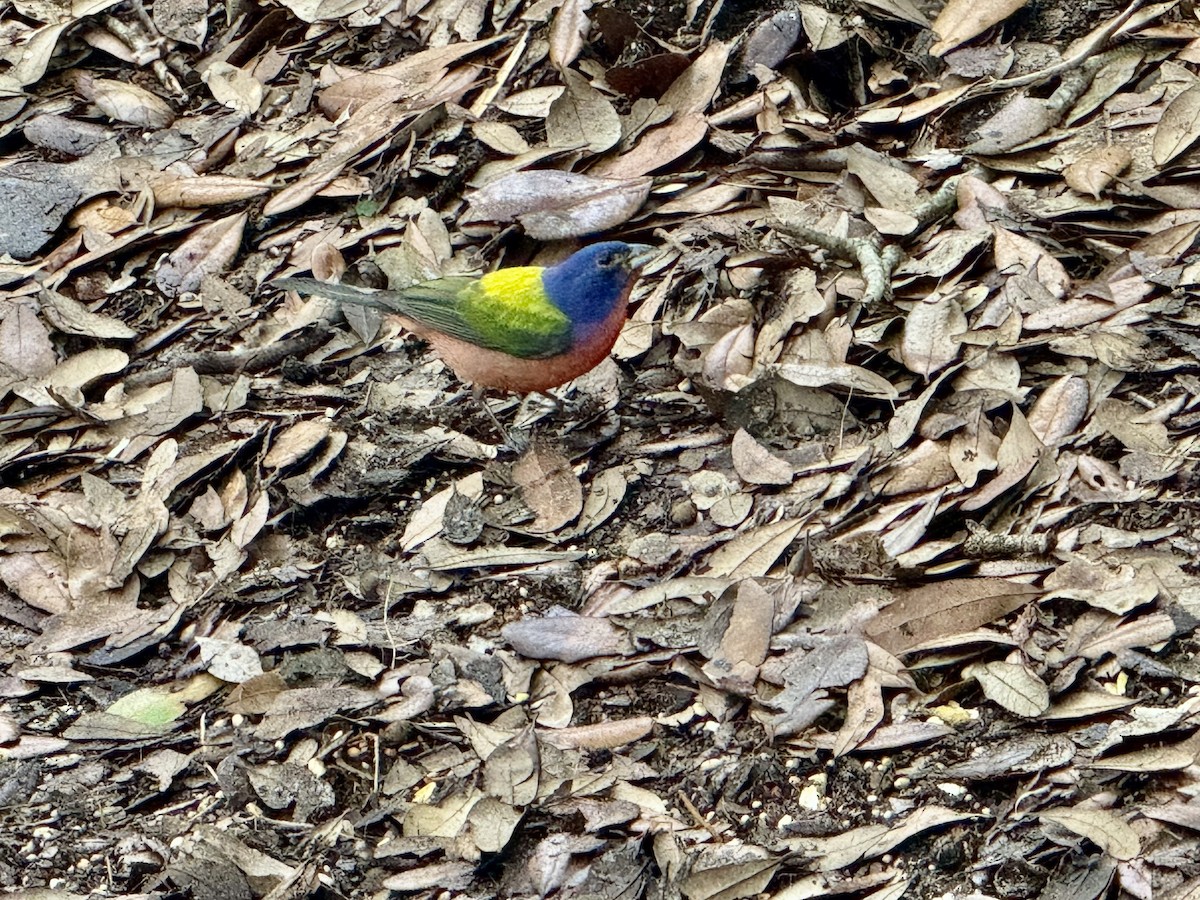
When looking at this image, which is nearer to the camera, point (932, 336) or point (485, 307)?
point (932, 336)

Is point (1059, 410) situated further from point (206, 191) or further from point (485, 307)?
point (206, 191)

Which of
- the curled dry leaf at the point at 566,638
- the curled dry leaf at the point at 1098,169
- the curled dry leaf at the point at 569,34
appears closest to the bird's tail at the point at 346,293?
the curled dry leaf at the point at 569,34

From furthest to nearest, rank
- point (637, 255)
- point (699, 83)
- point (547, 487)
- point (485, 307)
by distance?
point (699, 83) < point (485, 307) < point (637, 255) < point (547, 487)

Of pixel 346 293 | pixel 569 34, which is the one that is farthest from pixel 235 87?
pixel 346 293

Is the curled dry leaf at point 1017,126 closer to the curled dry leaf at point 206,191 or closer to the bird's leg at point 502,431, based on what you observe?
the bird's leg at point 502,431

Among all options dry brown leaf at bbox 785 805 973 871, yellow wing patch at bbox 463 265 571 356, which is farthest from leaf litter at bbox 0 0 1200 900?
yellow wing patch at bbox 463 265 571 356

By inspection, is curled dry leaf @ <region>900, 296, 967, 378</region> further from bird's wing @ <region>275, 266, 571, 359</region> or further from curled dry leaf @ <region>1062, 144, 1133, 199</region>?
bird's wing @ <region>275, 266, 571, 359</region>

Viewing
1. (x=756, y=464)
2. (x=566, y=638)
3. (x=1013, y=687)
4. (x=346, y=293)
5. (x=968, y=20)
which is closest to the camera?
(x=1013, y=687)

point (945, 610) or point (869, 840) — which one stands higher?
point (945, 610)
